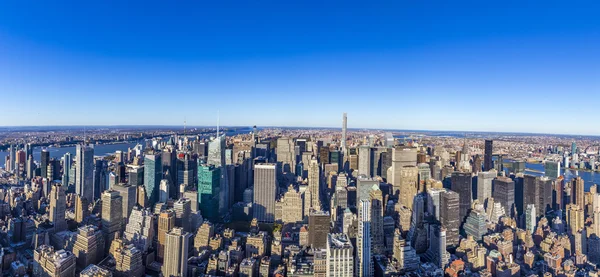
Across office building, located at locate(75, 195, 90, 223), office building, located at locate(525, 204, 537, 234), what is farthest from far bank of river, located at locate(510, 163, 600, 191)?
office building, located at locate(75, 195, 90, 223)

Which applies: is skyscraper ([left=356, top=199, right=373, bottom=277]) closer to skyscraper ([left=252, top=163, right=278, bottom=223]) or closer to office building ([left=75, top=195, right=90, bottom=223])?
skyscraper ([left=252, top=163, right=278, bottom=223])

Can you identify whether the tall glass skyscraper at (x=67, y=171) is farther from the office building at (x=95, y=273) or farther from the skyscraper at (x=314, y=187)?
the skyscraper at (x=314, y=187)

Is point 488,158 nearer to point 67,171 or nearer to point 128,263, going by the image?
point 128,263

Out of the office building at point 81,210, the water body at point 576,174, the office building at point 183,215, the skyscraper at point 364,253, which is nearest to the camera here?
the skyscraper at point 364,253

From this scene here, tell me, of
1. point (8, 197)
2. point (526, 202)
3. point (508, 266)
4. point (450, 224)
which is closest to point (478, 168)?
point (526, 202)

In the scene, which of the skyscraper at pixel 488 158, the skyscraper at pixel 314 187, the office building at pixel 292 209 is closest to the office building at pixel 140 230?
the office building at pixel 292 209

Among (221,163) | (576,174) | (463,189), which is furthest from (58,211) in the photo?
(576,174)
